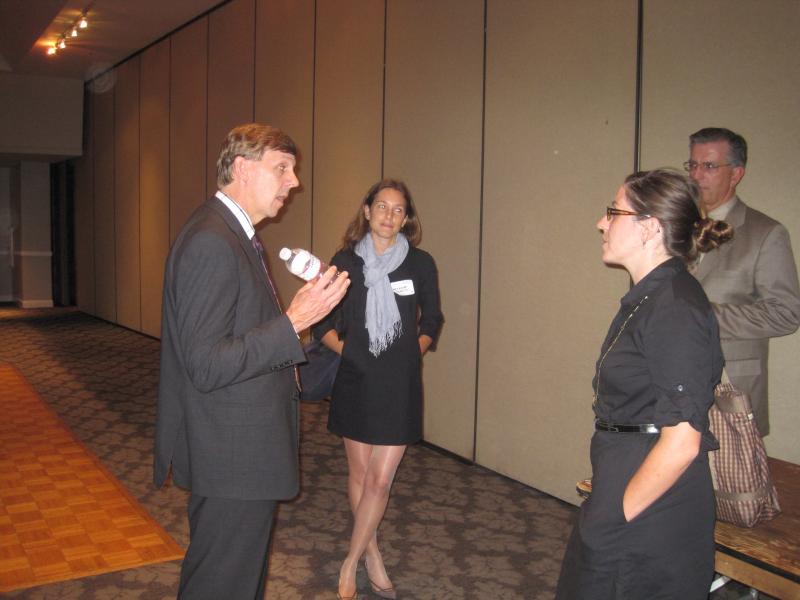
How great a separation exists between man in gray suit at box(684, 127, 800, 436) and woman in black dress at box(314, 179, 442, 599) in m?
1.18

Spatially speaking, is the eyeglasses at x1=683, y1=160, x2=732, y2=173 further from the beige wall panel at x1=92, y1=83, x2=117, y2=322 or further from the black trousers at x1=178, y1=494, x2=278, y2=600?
the beige wall panel at x1=92, y1=83, x2=117, y2=322

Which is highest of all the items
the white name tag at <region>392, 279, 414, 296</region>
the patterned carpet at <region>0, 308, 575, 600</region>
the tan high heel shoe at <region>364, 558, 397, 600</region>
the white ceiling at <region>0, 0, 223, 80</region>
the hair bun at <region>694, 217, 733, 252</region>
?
the white ceiling at <region>0, 0, 223, 80</region>

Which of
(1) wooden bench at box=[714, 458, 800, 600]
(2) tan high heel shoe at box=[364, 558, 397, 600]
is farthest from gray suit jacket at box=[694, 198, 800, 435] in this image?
(2) tan high heel shoe at box=[364, 558, 397, 600]

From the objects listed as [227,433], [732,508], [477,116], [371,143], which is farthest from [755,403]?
[371,143]

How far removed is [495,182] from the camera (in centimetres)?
441

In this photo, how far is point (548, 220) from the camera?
4.05 m

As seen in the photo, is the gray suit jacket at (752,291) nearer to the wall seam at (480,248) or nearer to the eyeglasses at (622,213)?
the eyeglasses at (622,213)

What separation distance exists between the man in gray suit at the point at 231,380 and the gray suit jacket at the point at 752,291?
1549mm

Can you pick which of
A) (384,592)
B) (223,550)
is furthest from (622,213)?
(384,592)

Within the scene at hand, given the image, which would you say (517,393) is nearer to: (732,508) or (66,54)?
(732,508)

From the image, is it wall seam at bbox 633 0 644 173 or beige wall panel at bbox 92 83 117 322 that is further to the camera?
beige wall panel at bbox 92 83 117 322

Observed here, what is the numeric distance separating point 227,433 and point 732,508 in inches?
52.9

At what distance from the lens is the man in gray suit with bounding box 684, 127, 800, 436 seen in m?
2.53

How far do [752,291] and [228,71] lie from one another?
6824mm
